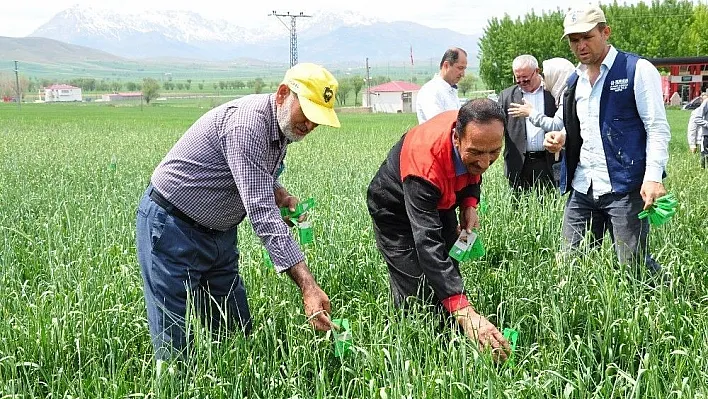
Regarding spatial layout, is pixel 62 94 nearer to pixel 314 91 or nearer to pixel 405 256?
pixel 405 256

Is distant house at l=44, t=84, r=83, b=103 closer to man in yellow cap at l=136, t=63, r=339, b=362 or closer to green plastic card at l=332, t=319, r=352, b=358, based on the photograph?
man in yellow cap at l=136, t=63, r=339, b=362

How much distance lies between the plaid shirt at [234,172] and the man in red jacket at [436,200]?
19.3 inches

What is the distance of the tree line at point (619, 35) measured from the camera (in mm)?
47781

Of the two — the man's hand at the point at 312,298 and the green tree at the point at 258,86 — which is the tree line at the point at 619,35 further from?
the man's hand at the point at 312,298

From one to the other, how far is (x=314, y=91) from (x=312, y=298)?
2.30ft

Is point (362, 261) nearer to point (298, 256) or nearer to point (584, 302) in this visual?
point (584, 302)

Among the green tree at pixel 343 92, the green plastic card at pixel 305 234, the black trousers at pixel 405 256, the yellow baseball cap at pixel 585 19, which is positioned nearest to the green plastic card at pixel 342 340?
the green plastic card at pixel 305 234

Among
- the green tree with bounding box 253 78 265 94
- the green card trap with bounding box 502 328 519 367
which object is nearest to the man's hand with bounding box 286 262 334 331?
the green card trap with bounding box 502 328 519 367

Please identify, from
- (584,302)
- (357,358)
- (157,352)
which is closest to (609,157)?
(584,302)

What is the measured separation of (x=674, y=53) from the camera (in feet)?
160

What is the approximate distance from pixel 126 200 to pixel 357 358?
4300 mm

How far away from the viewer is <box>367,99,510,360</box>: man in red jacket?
8.64ft

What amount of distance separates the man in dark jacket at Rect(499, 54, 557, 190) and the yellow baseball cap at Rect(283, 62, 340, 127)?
135 inches

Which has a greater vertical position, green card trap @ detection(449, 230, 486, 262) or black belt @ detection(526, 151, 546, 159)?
black belt @ detection(526, 151, 546, 159)
